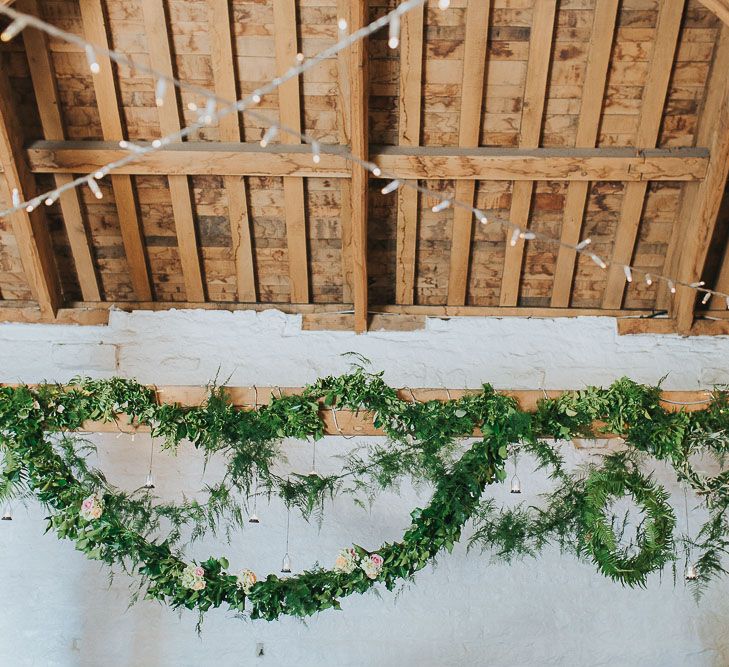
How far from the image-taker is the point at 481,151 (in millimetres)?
4414

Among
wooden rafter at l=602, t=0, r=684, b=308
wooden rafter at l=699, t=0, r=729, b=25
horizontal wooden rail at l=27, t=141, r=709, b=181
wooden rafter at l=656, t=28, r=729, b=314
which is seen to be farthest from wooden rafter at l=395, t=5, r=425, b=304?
wooden rafter at l=656, t=28, r=729, b=314

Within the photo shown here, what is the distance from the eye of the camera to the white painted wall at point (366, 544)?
16.4 feet

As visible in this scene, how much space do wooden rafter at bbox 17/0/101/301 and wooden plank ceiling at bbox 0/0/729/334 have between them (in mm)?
12

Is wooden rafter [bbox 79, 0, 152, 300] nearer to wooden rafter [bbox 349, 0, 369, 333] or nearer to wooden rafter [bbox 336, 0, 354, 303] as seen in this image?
wooden rafter [bbox 336, 0, 354, 303]

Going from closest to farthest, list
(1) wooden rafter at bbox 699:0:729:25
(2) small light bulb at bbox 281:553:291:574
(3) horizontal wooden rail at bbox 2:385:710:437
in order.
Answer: (1) wooden rafter at bbox 699:0:729:25 → (3) horizontal wooden rail at bbox 2:385:710:437 → (2) small light bulb at bbox 281:553:291:574

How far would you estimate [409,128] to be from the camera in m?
4.38

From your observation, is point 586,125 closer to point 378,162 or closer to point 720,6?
point 720,6

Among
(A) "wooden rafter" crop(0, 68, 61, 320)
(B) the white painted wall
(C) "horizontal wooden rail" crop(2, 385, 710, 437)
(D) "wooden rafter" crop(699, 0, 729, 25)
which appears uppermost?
(D) "wooden rafter" crop(699, 0, 729, 25)

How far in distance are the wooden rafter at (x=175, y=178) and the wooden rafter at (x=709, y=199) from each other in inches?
122

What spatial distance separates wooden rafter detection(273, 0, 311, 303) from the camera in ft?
13.3

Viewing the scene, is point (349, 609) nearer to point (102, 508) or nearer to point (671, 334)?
point (102, 508)

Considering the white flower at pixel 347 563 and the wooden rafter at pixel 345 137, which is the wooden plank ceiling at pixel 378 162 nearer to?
the wooden rafter at pixel 345 137

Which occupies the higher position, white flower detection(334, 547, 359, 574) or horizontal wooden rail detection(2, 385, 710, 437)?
horizontal wooden rail detection(2, 385, 710, 437)

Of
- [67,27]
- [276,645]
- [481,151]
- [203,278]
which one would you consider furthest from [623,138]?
[276,645]
